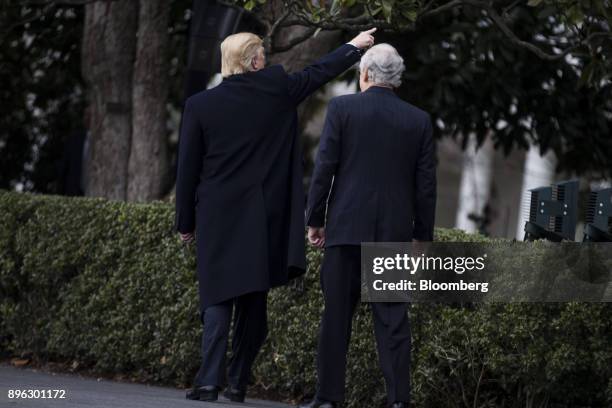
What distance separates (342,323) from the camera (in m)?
6.66

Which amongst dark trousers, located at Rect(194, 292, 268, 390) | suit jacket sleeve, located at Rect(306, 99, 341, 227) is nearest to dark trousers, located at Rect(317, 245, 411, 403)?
suit jacket sleeve, located at Rect(306, 99, 341, 227)

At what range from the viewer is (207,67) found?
10297 mm

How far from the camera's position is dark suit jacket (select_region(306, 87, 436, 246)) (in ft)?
21.6

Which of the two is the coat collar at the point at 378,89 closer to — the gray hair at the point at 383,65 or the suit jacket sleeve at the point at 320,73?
the gray hair at the point at 383,65

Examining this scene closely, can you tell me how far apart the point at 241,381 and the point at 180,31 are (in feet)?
23.6

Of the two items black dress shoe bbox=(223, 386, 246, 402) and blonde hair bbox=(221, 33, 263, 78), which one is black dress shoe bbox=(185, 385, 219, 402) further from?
blonde hair bbox=(221, 33, 263, 78)

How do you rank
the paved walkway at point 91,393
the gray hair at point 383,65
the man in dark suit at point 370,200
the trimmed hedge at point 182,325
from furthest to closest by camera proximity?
the trimmed hedge at point 182,325, the paved walkway at point 91,393, the gray hair at point 383,65, the man in dark suit at point 370,200

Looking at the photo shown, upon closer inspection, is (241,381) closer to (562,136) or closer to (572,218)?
(572,218)

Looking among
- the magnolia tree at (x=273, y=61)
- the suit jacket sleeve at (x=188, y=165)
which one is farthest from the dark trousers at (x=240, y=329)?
the magnolia tree at (x=273, y=61)

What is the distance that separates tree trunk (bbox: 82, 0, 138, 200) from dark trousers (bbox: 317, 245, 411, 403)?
5227 mm

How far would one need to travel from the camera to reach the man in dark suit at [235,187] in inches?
271

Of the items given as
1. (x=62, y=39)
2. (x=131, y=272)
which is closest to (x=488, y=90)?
(x=62, y=39)

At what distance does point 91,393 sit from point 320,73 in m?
2.34

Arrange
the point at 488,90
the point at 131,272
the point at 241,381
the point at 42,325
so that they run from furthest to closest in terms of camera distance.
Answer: the point at 488,90 < the point at 42,325 < the point at 131,272 < the point at 241,381
